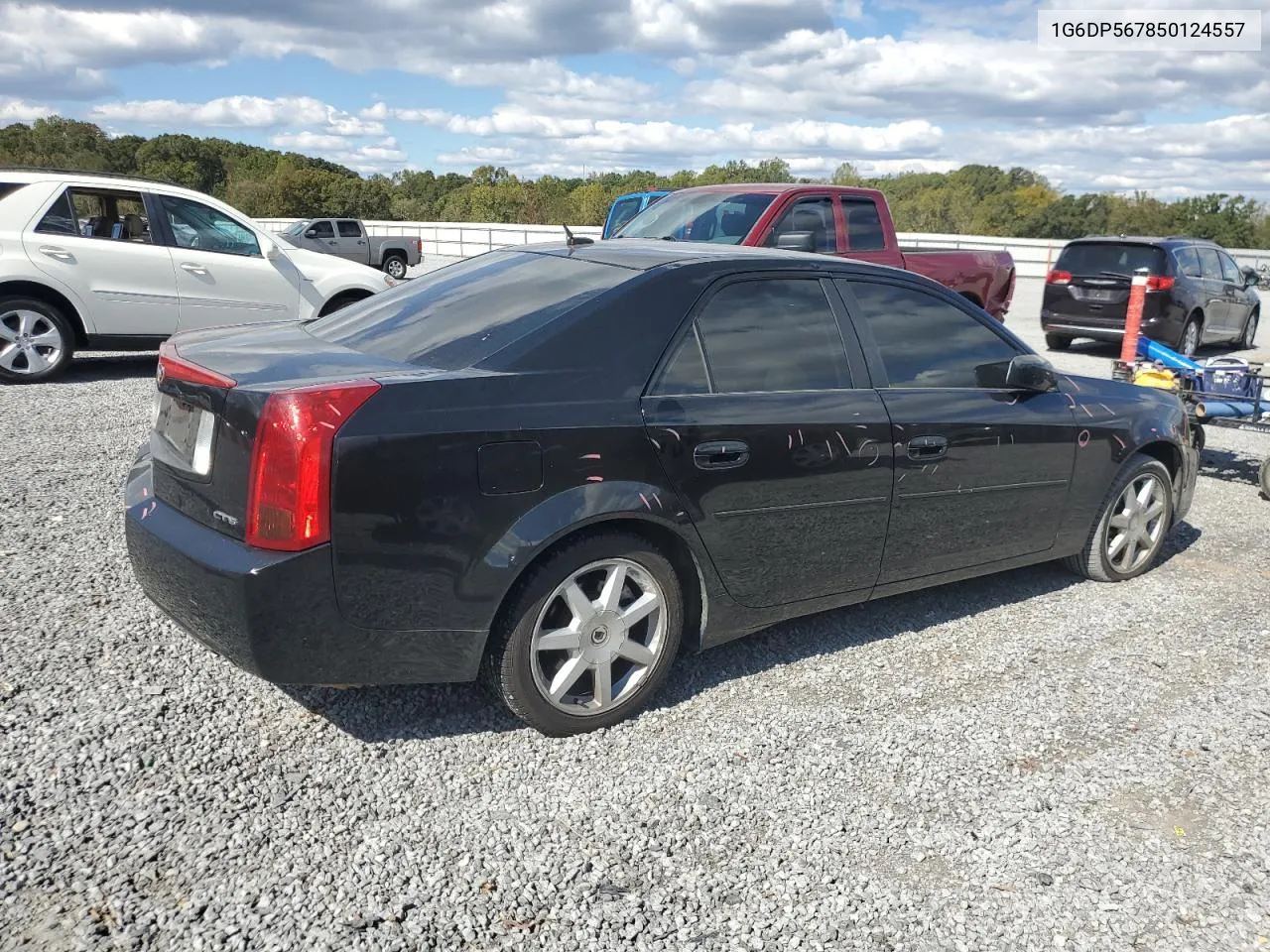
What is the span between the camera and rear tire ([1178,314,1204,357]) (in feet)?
43.8

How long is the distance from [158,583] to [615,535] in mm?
1427

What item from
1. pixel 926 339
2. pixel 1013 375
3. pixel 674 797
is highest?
pixel 926 339

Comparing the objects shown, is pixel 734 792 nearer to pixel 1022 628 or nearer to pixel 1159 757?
pixel 1159 757

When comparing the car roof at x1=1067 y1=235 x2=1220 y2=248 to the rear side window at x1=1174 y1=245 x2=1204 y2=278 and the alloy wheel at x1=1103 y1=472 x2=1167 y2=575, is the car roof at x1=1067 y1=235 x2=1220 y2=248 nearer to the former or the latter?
the rear side window at x1=1174 y1=245 x2=1204 y2=278

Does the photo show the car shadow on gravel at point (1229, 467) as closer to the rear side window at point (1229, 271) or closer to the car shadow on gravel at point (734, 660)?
the car shadow on gravel at point (734, 660)

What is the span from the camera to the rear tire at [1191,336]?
525 inches

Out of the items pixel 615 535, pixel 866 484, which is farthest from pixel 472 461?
pixel 866 484

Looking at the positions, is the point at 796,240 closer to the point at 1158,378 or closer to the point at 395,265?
the point at 1158,378

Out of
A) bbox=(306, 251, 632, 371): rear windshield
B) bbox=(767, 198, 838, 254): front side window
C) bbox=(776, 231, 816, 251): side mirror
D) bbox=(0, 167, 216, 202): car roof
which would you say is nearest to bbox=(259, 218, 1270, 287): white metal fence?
bbox=(0, 167, 216, 202): car roof

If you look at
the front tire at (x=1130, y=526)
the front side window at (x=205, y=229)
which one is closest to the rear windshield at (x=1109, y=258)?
the front tire at (x=1130, y=526)

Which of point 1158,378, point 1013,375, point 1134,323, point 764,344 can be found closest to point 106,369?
point 764,344

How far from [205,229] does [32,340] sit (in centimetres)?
183

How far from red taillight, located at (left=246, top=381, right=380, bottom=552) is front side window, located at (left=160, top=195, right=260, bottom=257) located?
7614mm

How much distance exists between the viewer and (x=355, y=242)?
26.7 metres
